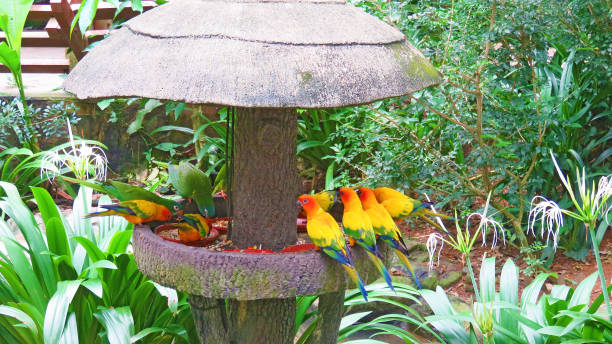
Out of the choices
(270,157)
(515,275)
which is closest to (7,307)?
(270,157)

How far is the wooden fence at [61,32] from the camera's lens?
4.97 metres

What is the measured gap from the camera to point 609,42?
3.28m

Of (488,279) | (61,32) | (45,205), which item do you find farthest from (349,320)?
(61,32)

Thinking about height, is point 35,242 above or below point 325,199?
below

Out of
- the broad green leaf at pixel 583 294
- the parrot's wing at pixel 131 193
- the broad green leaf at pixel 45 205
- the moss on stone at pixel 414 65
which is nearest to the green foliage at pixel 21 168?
the broad green leaf at pixel 45 205

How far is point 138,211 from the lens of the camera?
2.27 meters

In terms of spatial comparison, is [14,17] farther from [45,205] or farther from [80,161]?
[80,161]

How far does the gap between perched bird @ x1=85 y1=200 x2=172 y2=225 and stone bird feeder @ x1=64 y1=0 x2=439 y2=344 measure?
0.28ft

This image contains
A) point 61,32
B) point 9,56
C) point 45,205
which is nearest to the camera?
point 45,205

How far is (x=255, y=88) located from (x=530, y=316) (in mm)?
1479

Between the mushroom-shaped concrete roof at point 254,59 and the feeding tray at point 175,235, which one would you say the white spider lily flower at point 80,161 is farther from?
the mushroom-shaped concrete roof at point 254,59

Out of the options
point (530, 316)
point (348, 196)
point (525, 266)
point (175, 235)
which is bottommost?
point (525, 266)

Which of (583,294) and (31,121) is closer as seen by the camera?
(583,294)

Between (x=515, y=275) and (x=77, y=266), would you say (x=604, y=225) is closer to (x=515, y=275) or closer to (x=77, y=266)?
(x=515, y=275)
